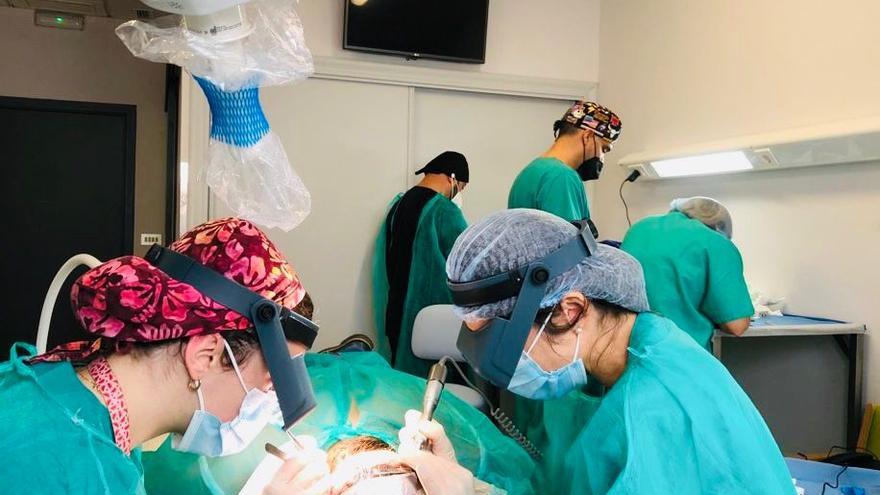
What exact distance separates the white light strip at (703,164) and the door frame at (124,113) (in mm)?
3226

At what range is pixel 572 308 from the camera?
1214mm

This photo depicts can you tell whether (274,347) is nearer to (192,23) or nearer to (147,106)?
(192,23)

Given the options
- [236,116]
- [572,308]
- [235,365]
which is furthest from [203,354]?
[572,308]

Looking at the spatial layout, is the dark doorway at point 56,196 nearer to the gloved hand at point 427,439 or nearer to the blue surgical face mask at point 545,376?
the gloved hand at point 427,439

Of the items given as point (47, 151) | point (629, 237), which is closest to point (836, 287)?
point (629, 237)

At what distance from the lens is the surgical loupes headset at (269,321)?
100 cm

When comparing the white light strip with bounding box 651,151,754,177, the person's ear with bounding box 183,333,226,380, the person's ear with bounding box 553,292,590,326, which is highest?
the white light strip with bounding box 651,151,754,177

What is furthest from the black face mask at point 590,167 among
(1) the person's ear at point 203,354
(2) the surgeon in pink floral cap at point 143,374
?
(1) the person's ear at point 203,354

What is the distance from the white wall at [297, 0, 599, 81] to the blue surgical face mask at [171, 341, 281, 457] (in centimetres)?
273

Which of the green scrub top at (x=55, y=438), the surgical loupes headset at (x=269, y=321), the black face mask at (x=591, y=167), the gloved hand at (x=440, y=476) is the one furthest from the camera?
the black face mask at (x=591, y=167)

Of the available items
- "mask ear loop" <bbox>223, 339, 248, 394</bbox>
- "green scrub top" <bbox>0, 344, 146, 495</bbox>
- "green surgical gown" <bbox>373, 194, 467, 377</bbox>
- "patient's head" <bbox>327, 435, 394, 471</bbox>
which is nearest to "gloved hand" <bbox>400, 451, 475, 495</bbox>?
"patient's head" <bbox>327, 435, 394, 471</bbox>

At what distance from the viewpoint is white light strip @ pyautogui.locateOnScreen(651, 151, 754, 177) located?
9.24ft

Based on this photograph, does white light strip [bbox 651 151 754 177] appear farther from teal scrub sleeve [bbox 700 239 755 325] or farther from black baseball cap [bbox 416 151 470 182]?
black baseball cap [bbox 416 151 470 182]

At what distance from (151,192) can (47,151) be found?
67 cm
